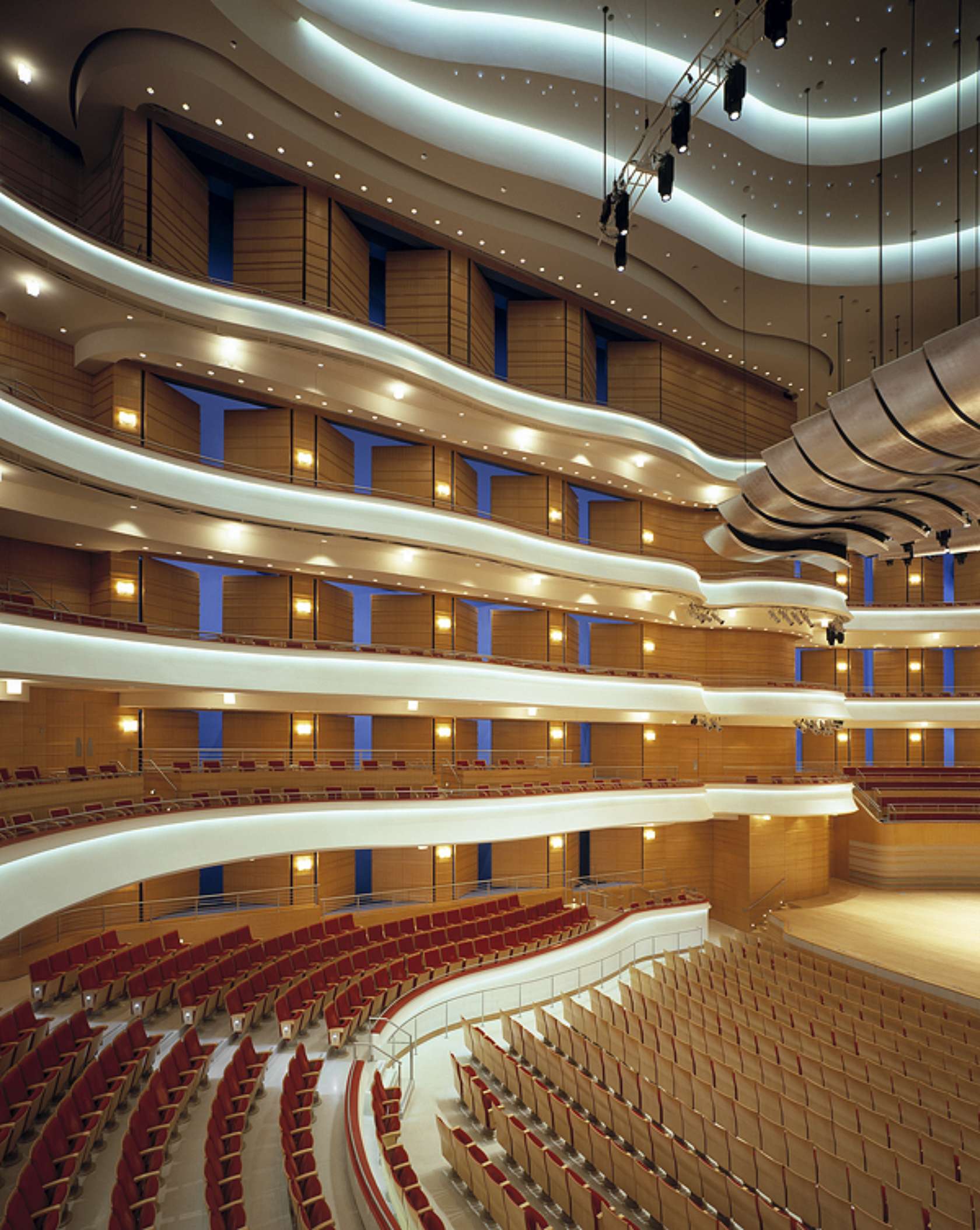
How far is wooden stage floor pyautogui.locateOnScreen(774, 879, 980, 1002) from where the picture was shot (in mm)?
10945

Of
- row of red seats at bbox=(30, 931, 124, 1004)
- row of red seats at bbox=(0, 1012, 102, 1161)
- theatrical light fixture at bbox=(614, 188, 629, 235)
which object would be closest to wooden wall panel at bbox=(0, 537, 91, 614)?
row of red seats at bbox=(30, 931, 124, 1004)

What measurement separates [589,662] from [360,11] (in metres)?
11.7

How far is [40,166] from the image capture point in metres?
11.3

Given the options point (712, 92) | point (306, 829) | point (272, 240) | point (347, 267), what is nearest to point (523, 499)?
point (347, 267)

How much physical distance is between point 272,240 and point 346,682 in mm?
6998

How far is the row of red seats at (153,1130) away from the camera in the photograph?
4.20 metres

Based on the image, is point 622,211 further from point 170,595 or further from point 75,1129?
point 75,1129

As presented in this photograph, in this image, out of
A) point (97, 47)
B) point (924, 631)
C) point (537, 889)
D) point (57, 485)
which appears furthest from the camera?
point (924, 631)

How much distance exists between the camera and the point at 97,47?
9.96m

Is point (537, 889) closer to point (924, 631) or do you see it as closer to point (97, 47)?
point (924, 631)

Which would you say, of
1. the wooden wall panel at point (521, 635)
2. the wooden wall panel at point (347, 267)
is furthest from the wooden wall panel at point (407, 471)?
the wooden wall panel at point (521, 635)

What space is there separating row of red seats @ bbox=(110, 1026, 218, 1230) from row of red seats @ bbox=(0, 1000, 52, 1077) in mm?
973

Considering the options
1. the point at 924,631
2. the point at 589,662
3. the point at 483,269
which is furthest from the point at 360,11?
the point at 924,631

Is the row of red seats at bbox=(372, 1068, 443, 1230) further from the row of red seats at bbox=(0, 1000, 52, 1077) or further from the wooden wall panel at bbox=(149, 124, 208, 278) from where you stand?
the wooden wall panel at bbox=(149, 124, 208, 278)
